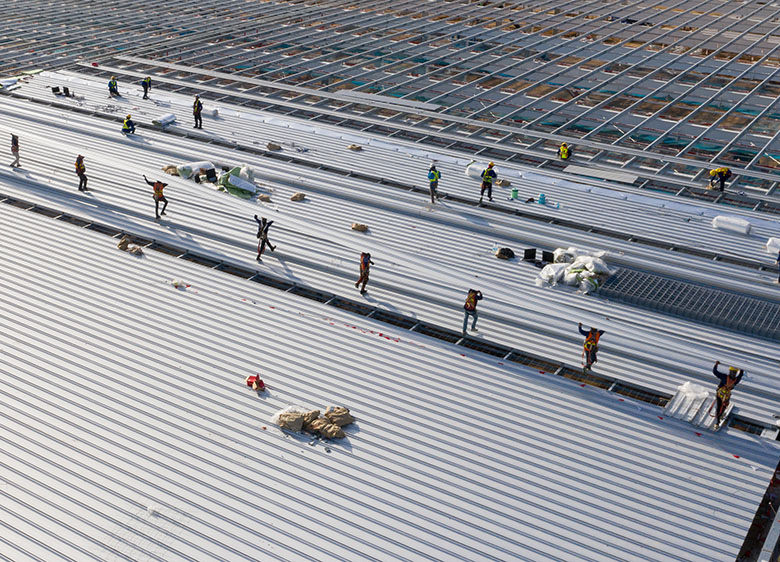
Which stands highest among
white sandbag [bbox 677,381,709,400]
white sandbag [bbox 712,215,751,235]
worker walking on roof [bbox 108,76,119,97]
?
worker walking on roof [bbox 108,76,119,97]

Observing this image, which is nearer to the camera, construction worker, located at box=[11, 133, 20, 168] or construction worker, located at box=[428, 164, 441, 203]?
construction worker, located at box=[428, 164, 441, 203]

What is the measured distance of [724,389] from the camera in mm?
14680

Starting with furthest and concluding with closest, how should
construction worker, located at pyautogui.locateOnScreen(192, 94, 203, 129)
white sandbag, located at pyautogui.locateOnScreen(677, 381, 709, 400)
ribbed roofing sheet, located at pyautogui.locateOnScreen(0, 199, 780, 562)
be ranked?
1. construction worker, located at pyautogui.locateOnScreen(192, 94, 203, 129)
2. white sandbag, located at pyautogui.locateOnScreen(677, 381, 709, 400)
3. ribbed roofing sheet, located at pyautogui.locateOnScreen(0, 199, 780, 562)

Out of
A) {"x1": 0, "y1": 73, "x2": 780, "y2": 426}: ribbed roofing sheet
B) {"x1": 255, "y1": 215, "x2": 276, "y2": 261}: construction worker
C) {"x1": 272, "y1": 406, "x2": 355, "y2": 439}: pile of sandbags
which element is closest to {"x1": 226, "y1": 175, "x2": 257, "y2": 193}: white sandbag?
{"x1": 0, "y1": 73, "x2": 780, "y2": 426}: ribbed roofing sheet

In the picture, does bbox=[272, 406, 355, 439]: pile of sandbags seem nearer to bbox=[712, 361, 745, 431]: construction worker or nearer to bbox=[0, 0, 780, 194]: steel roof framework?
bbox=[712, 361, 745, 431]: construction worker

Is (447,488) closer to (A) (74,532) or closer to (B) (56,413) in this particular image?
(A) (74,532)

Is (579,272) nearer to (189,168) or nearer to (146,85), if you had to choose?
(189,168)

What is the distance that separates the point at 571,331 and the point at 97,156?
16668 mm

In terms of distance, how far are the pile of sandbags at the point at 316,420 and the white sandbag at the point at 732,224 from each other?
50.2 ft

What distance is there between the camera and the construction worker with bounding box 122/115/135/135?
92.1 ft

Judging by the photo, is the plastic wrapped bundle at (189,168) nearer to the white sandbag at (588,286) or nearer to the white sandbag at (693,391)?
the white sandbag at (588,286)

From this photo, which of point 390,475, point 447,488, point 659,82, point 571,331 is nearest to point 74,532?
point 390,475

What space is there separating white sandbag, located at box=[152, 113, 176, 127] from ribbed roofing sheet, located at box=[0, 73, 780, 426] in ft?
2.37

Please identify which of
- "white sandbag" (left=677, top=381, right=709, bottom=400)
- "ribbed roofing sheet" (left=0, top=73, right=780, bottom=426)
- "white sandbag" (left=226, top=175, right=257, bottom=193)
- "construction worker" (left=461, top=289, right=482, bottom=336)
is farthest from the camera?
"white sandbag" (left=226, top=175, right=257, bottom=193)
